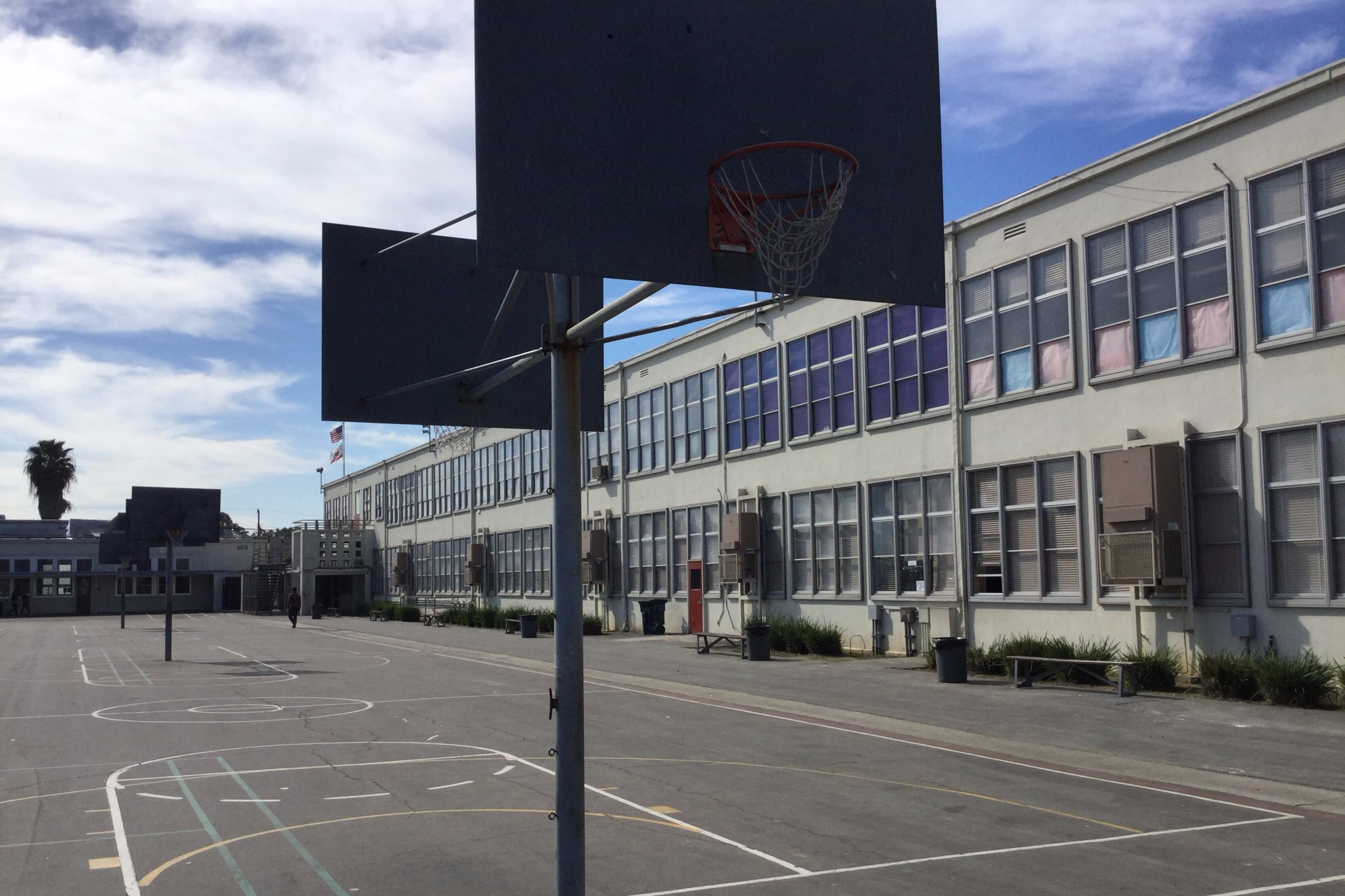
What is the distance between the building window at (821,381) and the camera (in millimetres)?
32781

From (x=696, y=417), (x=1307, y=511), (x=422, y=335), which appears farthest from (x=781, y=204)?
(x=696, y=417)

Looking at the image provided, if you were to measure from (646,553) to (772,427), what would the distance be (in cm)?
1042

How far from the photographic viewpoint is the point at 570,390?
6691 mm

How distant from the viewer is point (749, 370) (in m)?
38.1

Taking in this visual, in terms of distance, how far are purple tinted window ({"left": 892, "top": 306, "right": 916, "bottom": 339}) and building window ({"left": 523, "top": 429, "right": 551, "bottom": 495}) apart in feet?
87.8

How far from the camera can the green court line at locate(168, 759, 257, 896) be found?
29.4 ft

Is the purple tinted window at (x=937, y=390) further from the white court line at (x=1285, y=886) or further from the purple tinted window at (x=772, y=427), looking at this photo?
the white court line at (x=1285, y=886)

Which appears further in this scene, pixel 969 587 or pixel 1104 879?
pixel 969 587

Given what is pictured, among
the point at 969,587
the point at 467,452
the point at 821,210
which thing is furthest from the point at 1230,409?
the point at 467,452

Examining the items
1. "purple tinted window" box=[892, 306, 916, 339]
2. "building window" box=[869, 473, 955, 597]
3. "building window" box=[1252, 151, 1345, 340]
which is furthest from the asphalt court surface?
"purple tinted window" box=[892, 306, 916, 339]

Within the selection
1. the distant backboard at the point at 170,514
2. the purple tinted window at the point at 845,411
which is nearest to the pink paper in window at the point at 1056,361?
the purple tinted window at the point at 845,411

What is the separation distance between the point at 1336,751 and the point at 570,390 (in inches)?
489

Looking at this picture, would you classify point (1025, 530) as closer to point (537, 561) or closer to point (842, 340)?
point (842, 340)

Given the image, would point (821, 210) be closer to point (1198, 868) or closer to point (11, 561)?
point (1198, 868)
